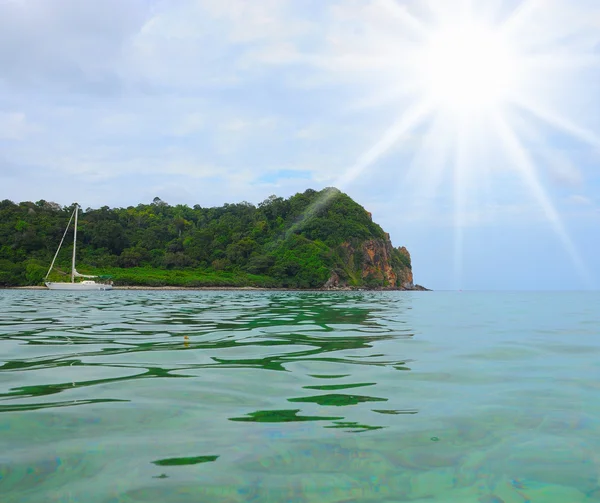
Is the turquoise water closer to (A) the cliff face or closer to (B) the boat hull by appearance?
(B) the boat hull

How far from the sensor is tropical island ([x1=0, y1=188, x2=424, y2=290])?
9400 centimetres

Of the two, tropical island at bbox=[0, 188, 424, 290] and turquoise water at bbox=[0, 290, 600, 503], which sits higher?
tropical island at bbox=[0, 188, 424, 290]

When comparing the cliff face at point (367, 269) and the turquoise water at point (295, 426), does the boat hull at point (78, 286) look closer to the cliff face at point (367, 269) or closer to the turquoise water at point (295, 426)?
the cliff face at point (367, 269)

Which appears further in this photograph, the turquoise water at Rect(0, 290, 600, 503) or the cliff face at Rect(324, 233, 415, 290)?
the cliff face at Rect(324, 233, 415, 290)

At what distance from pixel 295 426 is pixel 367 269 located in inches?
4864

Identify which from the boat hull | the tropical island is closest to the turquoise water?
the boat hull

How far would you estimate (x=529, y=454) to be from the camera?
3.80 m

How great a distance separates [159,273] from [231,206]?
48875 mm

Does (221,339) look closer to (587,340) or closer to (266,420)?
(266,420)

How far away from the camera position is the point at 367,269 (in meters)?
127

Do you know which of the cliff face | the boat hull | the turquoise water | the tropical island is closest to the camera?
the turquoise water

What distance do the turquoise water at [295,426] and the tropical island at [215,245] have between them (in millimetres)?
84207

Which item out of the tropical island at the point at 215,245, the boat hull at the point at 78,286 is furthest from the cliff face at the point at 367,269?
the boat hull at the point at 78,286

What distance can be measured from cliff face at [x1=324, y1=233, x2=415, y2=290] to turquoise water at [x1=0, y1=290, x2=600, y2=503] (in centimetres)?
10395
